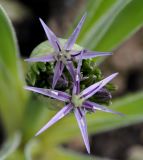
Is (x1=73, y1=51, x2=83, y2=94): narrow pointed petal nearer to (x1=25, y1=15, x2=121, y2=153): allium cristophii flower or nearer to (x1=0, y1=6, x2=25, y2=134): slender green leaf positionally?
(x1=25, y1=15, x2=121, y2=153): allium cristophii flower

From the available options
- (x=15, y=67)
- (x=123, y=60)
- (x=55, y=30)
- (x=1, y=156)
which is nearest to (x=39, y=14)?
(x=55, y=30)

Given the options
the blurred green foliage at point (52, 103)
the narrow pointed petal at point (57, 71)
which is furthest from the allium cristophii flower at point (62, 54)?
the blurred green foliage at point (52, 103)

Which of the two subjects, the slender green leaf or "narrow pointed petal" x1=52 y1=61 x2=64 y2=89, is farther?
the slender green leaf

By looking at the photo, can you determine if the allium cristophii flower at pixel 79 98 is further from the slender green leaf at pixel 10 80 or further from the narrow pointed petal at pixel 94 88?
the slender green leaf at pixel 10 80

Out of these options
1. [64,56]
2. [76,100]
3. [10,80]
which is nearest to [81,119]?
[76,100]

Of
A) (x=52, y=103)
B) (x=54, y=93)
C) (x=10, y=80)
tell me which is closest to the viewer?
(x=54, y=93)

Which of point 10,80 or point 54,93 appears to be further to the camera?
point 10,80

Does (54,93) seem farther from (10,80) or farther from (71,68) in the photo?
(10,80)

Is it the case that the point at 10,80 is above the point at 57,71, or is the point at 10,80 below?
below

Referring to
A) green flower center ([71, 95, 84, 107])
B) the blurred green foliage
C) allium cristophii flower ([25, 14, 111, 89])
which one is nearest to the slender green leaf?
the blurred green foliage

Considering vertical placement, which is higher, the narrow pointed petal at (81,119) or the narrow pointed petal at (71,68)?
the narrow pointed petal at (71,68)
